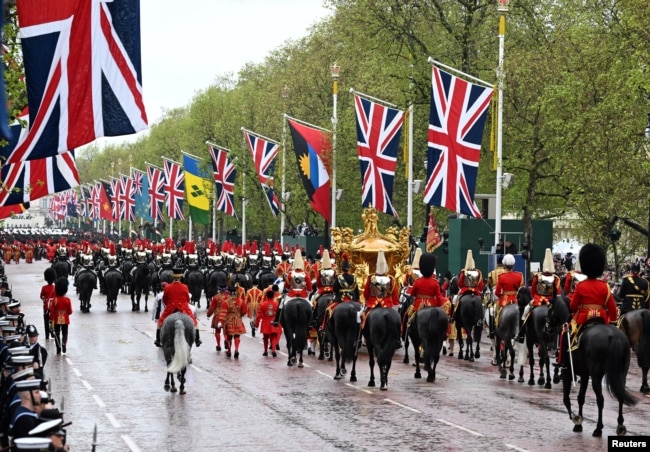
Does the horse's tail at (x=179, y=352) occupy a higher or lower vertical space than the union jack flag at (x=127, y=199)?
lower

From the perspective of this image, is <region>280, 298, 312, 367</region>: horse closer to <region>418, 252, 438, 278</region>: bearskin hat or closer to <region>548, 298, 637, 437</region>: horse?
<region>418, 252, 438, 278</region>: bearskin hat

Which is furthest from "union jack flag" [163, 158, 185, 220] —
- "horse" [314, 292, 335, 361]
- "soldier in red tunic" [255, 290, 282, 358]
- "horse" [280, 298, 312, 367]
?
"horse" [280, 298, 312, 367]

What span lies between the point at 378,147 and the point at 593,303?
984 inches

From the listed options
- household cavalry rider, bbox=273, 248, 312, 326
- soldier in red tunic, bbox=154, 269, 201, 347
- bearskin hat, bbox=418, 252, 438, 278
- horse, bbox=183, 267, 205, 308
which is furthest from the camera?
horse, bbox=183, 267, 205, 308

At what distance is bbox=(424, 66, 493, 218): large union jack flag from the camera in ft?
117

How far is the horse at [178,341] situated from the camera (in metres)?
22.1

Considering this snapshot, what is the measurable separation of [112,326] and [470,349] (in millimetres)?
13024

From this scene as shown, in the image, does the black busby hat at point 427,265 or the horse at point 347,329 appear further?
the black busby hat at point 427,265

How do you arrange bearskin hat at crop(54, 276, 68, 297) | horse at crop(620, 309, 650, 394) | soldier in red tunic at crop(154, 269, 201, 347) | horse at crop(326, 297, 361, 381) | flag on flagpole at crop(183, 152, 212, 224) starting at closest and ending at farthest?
soldier in red tunic at crop(154, 269, 201, 347) < horse at crop(620, 309, 650, 394) < horse at crop(326, 297, 361, 381) < bearskin hat at crop(54, 276, 68, 297) < flag on flagpole at crop(183, 152, 212, 224)

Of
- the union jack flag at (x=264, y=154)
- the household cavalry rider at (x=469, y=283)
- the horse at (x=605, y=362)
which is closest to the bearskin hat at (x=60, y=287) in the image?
the household cavalry rider at (x=469, y=283)

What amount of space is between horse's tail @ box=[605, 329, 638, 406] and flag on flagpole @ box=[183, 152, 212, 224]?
53.6 meters

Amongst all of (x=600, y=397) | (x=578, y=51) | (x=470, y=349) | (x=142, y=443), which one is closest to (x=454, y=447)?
(x=600, y=397)

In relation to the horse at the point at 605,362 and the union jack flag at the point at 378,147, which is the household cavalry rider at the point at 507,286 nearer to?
the horse at the point at 605,362
